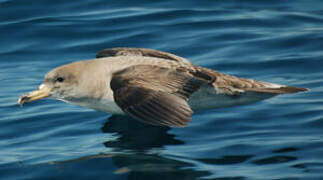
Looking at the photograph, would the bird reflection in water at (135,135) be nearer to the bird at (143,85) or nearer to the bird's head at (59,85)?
the bird at (143,85)

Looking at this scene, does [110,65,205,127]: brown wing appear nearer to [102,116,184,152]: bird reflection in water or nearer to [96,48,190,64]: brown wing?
[102,116,184,152]: bird reflection in water

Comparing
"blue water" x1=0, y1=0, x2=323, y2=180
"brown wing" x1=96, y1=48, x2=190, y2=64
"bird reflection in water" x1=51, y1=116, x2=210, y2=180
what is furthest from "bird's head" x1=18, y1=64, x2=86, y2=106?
"brown wing" x1=96, y1=48, x2=190, y2=64

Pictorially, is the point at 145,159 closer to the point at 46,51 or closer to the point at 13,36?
the point at 46,51

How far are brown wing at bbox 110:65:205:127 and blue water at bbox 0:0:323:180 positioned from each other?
0.45m

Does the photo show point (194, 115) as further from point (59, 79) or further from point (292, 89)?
point (59, 79)

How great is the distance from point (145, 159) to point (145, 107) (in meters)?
0.53

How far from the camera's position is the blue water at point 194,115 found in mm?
6160

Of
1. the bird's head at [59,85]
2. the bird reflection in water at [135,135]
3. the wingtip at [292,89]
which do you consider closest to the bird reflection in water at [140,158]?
the bird reflection in water at [135,135]

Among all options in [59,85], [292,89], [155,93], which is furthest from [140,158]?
[292,89]

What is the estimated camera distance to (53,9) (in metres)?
13.0

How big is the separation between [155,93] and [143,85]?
0.59 ft

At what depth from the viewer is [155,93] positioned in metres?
6.47

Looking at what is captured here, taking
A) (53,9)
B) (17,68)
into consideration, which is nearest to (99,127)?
(17,68)

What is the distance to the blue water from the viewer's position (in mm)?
6160
